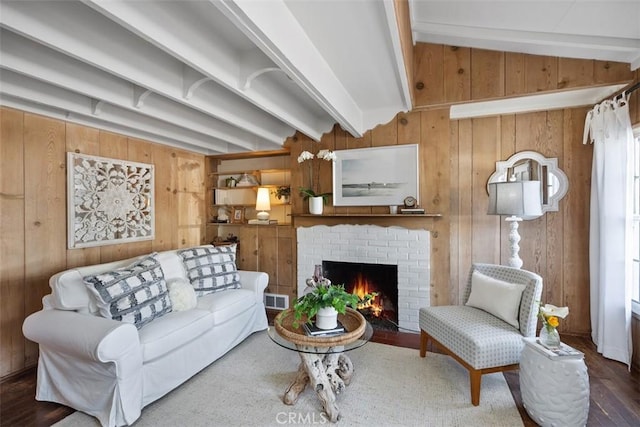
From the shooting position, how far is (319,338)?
190 centimetres

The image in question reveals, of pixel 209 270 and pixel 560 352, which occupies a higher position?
pixel 209 270

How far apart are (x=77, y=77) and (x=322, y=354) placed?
7.70 feet

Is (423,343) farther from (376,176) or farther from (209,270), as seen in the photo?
(209,270)

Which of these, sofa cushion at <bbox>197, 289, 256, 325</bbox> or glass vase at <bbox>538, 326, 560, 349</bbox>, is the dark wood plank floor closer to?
glass vase at <bbox>538, 326, 560, 349</bbox>

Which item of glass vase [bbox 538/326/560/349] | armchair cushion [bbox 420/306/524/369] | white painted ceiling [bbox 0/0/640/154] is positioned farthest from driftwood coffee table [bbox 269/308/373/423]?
white painted ceiling [bbox 0/0/640/154]

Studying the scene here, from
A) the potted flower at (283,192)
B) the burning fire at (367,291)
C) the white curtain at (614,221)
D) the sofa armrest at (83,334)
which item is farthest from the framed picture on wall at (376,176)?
the sofa armrest at (83,334)

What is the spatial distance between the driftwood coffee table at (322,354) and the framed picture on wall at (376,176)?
1487 mm

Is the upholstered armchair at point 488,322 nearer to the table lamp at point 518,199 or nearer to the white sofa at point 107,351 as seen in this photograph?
the table lamp at point 518,199

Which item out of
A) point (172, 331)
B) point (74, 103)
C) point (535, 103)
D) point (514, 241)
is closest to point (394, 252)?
point (514, 241)

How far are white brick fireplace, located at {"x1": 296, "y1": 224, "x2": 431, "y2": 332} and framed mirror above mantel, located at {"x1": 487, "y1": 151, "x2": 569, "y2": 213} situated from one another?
105 centimetres

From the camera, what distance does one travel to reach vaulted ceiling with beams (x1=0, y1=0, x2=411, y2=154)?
1.40 m

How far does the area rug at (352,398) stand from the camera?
6.18ft

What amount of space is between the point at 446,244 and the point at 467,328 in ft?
3.73

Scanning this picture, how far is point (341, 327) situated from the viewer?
210 cm
